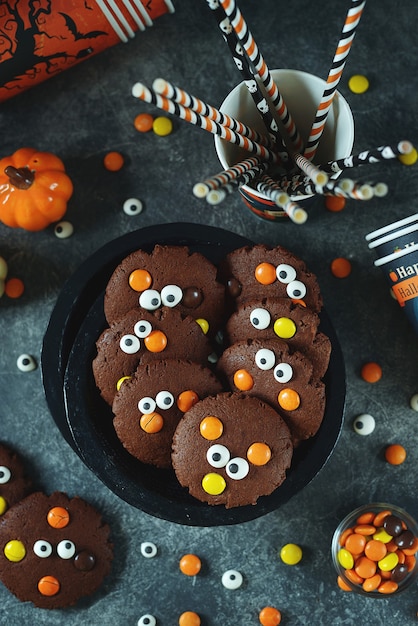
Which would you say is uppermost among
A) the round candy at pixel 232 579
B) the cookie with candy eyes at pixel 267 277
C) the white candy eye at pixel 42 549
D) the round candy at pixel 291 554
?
the cookie with candy eyes at pixel 267 277

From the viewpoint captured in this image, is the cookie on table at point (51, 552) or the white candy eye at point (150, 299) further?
the cookie on table at point (51, 552)

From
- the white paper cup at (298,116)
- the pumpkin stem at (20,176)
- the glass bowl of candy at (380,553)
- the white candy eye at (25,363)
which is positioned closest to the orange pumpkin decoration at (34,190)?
the pumpkin stem at (20,176)

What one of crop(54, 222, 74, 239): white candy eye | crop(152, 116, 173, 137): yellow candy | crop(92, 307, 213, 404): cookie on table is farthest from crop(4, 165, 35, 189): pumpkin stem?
crop(92, 307, 213, 404): cookie on table

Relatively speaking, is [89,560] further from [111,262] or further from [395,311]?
[395,311]

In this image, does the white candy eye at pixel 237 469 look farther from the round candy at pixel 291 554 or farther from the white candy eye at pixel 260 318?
the round candy at pixel 291 554

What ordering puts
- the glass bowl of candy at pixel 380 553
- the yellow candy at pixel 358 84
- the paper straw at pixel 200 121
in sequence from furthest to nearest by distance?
the yellow candy at pixel 358 84 → the glass bowl of candy at pixel 380 553 → the paper straw at pixel 200 121

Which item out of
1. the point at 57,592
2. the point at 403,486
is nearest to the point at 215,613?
the point at 57,592

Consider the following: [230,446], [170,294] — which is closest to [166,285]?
[170,294]
